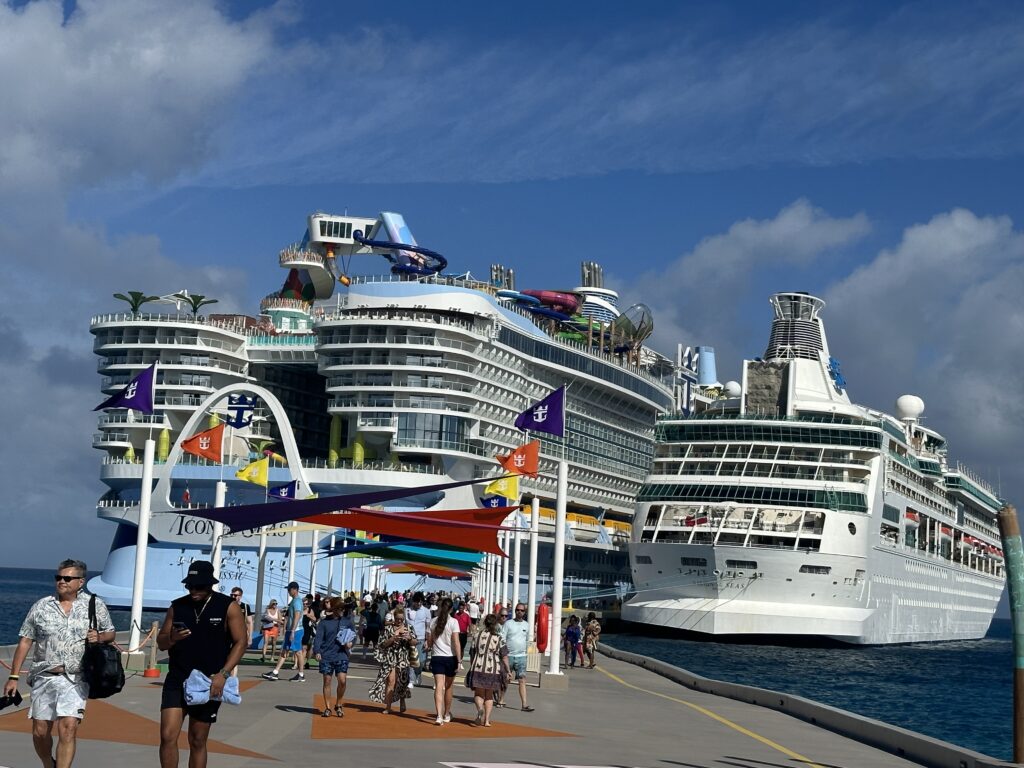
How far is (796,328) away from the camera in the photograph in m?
74.1

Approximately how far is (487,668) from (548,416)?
45.5 feet

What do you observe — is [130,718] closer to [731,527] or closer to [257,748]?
[257,748]

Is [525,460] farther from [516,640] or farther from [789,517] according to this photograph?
[789,517]

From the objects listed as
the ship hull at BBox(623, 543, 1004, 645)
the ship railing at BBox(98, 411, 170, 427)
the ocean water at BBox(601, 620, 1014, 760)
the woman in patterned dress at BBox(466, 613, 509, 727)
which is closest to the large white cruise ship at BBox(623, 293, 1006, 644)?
the ship hull at BBox(623, 543, 1004, 645)

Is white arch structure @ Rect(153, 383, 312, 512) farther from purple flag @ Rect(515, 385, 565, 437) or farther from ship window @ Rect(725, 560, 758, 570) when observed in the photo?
ship window @ Rect(725, 560, 758, 570)

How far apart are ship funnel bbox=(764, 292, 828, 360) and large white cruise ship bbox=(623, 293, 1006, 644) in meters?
0.08

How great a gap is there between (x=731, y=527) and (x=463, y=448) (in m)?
17.9

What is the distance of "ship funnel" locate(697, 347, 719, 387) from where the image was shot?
4582 inches

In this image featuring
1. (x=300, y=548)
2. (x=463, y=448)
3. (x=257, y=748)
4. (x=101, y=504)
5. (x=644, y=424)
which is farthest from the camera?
(x=644, y=424)

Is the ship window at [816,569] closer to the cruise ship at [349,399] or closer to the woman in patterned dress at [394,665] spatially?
the cruise ship at [349,399]

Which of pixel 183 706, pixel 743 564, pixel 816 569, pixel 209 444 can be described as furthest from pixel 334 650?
pixel 816 569

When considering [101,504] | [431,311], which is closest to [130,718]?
[101,504]

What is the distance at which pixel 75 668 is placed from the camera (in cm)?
974

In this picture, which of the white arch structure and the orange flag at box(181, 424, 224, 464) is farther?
the white arch structure
